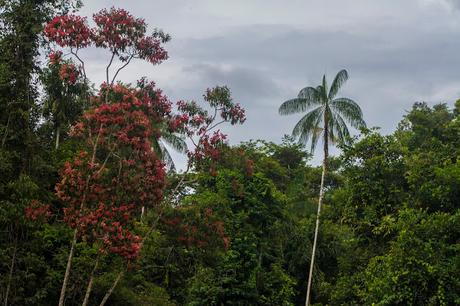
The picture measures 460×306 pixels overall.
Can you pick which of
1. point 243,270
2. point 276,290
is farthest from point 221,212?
point 276,290

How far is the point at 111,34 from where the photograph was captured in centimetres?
1173

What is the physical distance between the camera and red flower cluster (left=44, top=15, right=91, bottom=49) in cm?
1138

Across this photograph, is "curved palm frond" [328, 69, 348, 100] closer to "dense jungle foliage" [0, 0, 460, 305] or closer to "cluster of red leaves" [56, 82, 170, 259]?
"dense jungle foliage" [0, 0, 460, 305]

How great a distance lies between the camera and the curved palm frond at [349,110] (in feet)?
84.7

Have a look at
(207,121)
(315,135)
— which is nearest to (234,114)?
(207,121)

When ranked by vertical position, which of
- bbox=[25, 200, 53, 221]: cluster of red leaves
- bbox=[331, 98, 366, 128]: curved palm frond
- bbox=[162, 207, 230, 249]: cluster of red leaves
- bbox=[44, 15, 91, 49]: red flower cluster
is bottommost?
bbox=[25, 200, 53, 221]: cluster of red leaves

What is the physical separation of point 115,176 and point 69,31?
124 inches

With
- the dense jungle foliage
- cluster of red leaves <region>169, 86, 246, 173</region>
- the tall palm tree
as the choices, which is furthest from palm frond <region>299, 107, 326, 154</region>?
cluster of red leaves <region>169, 86, 246, 173</region>

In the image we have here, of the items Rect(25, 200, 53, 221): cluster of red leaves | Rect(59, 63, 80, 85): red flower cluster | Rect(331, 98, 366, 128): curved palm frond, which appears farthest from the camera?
Rect(331, 98, 366, 128): curved palm frond

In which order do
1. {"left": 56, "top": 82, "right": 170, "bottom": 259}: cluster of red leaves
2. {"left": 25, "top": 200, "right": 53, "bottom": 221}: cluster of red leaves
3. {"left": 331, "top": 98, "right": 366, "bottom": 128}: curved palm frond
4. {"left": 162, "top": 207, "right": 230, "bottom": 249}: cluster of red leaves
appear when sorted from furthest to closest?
{"left": 331, "top": 98, "right": 366, "bottom": 128}: curved palm frond → {"left": 162, "top": 207, "right": 230, "bottom": 249}: cluster of red leaves → {"left": 25, "top": 200, "right": 53, "bottom": 221}: cluster of red leaves → {"left": 56, "top": 82, "right": 170, "bottom": 259}: cluster of red leaves

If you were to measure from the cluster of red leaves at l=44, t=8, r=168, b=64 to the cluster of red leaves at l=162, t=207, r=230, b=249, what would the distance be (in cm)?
347

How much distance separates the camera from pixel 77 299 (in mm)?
16062

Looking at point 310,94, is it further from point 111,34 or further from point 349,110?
point 111,34

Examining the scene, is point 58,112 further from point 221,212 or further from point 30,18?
point 30,18
